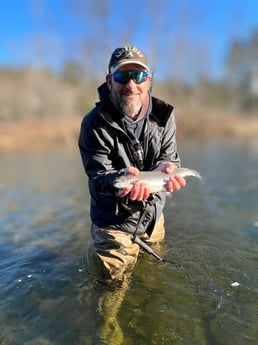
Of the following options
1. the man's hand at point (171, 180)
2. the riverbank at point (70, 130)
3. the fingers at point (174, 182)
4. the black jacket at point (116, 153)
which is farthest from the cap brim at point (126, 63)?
the riverbank at point (70, 130)

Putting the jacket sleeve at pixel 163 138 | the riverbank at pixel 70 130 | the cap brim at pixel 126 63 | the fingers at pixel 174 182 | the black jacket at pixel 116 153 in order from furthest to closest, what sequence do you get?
the riverbank at pixel 70 130 < the jacket sleeve at pixel 163 138 < the black jacket at pixel 116 153 < the cap brim at pixel 126 63 < the fingers at pixel 174 182

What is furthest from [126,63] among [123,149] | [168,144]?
[168,144]

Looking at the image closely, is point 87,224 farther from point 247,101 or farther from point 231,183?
point 247,101

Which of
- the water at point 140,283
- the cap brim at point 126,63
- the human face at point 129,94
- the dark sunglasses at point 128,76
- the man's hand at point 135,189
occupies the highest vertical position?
the cap brim at point 126,63

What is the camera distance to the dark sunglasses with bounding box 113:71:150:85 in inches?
156

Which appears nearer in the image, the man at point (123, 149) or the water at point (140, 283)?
the water at point (140, 283)

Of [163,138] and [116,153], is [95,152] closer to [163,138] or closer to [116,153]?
[116,153]

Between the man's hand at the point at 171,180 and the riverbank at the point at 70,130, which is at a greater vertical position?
the man's hand at the point at 171,180

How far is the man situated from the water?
50 cm

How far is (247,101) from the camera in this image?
54.1 m

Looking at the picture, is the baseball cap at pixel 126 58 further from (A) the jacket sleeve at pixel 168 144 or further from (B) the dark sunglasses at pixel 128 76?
(A) the jacket sleeve at pixel 168 144

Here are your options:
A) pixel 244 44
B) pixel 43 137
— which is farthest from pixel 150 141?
pixel 244 44

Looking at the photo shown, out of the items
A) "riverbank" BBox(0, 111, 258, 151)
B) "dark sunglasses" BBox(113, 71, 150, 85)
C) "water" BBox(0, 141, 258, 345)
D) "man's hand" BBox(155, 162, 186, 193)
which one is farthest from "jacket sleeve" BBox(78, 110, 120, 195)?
"riverbank" BBox(0, 111, 258, 151)

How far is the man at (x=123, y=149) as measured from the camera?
13.0 feet
